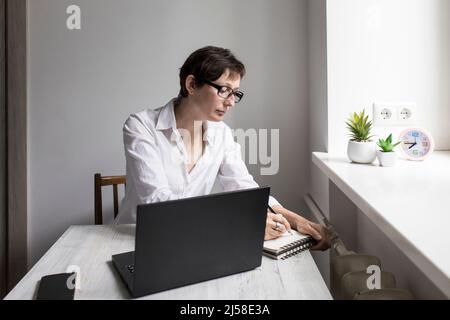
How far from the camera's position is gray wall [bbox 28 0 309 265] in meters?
1.99

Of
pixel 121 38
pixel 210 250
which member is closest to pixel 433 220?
pixel 210 250

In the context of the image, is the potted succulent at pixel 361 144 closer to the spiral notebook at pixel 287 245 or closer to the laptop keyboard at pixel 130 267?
the spiral notebook at pixel 287 245

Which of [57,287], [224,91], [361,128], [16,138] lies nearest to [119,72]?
[16,138]

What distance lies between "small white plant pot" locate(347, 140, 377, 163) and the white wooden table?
0.51 m

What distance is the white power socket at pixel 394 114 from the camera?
1.55 m

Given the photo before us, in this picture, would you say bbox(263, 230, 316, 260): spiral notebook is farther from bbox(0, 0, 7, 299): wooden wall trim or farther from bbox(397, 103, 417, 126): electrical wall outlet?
bbox(0, 0, 7, 299): wooden wall trim

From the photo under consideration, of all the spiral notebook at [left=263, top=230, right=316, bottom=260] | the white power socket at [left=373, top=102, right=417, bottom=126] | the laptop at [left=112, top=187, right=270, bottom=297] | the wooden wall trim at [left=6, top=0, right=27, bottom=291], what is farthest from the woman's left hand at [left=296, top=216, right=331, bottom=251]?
the wooden wall trim at [left=6, top=0, right=27, bottom=291]

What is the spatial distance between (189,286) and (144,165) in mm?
537

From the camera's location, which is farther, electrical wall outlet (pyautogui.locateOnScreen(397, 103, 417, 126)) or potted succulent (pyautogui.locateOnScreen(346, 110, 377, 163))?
electrical wall outlet (pyautogui.locateOnScreen(397, 103, 417, 126))

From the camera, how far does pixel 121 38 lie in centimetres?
200

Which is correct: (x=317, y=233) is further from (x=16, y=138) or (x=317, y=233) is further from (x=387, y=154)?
(x=16, y=138)

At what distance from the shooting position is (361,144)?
4.50 feet

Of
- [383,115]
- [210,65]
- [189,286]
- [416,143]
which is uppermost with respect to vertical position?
[210,65]

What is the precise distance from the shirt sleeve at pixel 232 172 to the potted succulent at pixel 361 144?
36 centimetres
